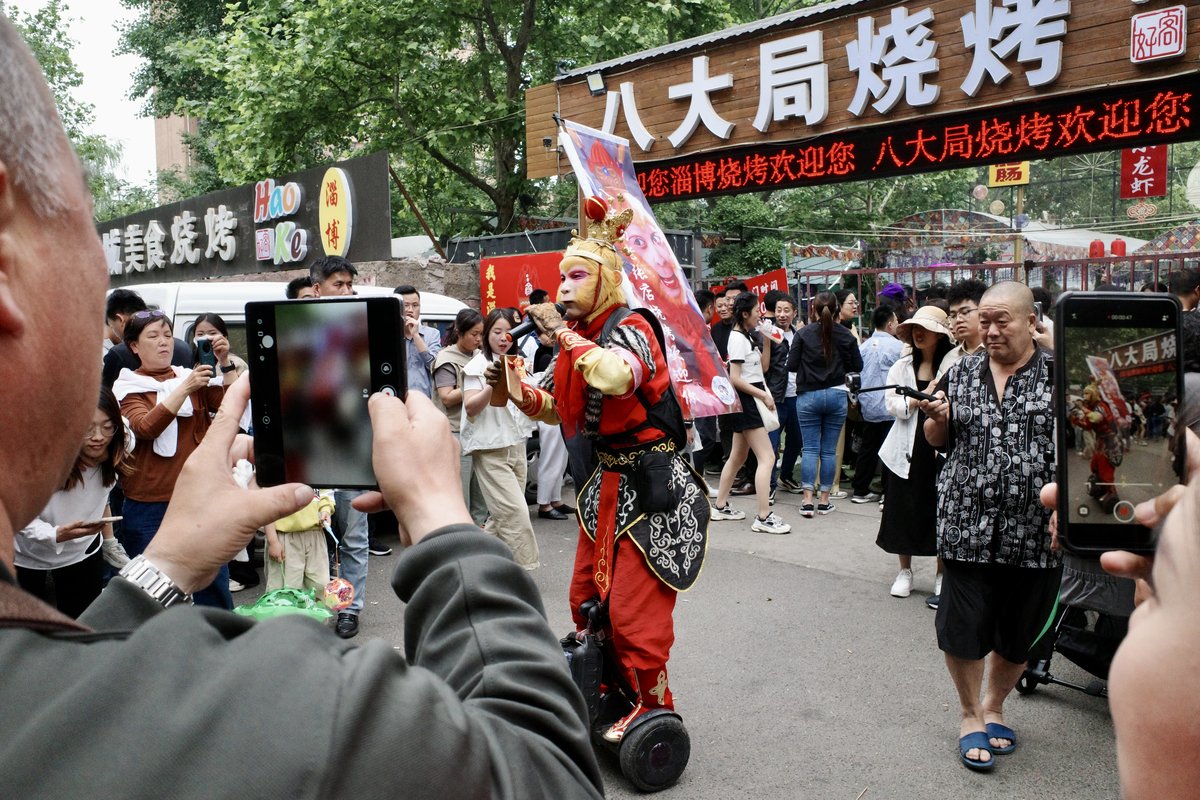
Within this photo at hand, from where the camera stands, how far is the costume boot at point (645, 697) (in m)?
3.49

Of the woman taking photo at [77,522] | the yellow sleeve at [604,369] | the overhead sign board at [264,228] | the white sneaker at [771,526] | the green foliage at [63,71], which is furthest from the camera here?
the green foliage at [63,71]

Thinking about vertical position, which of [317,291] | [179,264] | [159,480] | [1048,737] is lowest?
[1048,737]

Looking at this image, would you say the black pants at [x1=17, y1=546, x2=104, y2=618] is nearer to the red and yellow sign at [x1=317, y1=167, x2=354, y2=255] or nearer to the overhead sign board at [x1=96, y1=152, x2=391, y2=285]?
the overhead sign board at [x1=96, y1=152, x2=391, y2=285]

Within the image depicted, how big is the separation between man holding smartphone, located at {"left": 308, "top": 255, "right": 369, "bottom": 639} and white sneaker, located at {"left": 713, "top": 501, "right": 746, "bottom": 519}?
3.28m

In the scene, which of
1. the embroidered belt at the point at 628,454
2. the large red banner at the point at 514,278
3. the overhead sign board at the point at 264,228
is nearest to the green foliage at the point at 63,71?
the overhead sign board at the point at 264,228

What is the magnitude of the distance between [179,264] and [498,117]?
5.56 m

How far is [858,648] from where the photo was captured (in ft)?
16.2

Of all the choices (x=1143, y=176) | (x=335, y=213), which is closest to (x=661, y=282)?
(x=335, y=213)

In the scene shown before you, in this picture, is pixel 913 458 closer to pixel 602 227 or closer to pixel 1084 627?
pixel 1084 627

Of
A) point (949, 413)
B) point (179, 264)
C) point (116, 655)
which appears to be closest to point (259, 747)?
point (116, 655)

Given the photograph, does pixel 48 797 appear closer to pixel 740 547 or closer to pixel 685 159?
pixel 740 547

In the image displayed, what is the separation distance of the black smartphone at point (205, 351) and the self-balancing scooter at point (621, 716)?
338 cm

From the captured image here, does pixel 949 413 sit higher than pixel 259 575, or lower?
higher

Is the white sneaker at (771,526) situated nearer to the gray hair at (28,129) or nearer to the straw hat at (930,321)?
the straw hat at (930,321)
